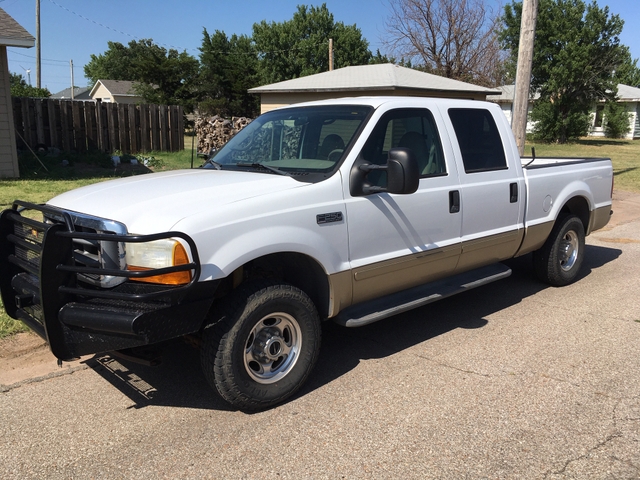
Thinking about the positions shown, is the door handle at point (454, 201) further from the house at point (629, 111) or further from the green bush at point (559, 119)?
the house at point (629, 111)

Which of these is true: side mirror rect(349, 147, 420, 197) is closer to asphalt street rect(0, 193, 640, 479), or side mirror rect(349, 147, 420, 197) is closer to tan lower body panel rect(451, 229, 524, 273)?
tan lower body panel rect(451, 229, 524, 273)

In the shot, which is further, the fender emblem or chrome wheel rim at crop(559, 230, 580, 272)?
chrome wheel rim at crop(559, 230, 580, 272)

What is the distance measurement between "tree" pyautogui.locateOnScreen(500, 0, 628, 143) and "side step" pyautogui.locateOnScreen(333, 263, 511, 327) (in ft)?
104

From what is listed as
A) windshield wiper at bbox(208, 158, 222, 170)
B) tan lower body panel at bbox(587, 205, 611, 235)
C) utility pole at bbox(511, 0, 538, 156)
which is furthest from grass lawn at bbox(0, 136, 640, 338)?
tan lower body panel at bbox(587, 205, 611, 235)

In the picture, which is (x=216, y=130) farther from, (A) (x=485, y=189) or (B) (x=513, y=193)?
(A) (x=485, y=189)

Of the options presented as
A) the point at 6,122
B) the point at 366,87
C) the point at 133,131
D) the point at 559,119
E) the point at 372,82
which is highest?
the point at 559,119

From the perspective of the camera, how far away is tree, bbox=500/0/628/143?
1312 inches

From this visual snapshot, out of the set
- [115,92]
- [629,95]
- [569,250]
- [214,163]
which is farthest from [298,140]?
[115,92]

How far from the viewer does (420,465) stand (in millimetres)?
3244

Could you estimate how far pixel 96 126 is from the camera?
750 inches

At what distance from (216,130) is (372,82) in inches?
286

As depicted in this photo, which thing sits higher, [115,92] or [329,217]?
[115,92]

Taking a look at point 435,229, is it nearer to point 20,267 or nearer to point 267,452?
point 267,452

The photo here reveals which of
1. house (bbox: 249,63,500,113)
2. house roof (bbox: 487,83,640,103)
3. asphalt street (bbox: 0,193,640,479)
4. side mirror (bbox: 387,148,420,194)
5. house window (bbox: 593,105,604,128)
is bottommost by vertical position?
asphalt street (bbox: 0,193,640,479)
